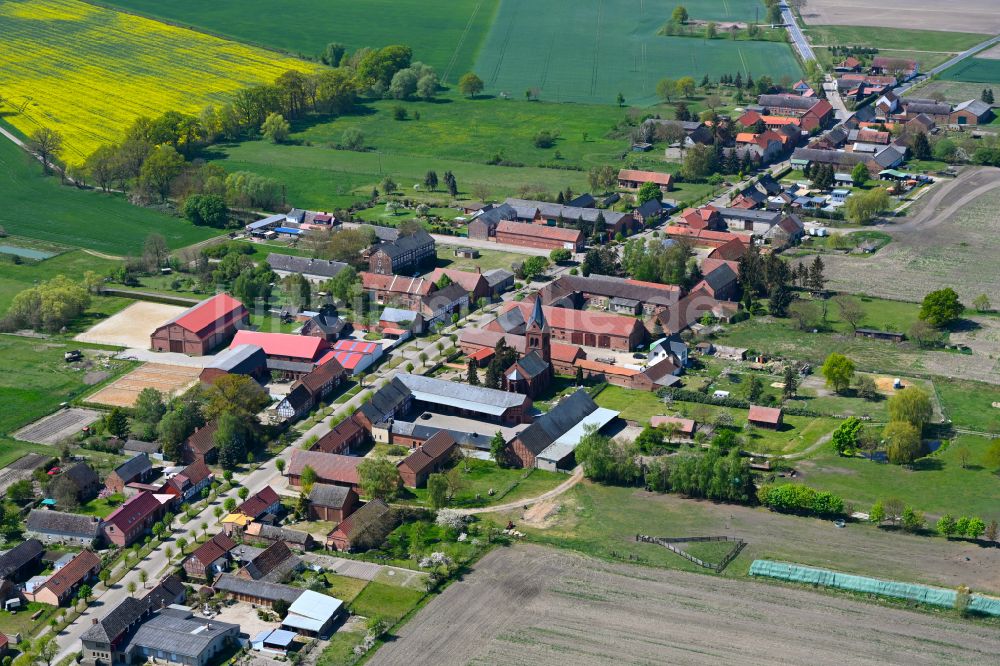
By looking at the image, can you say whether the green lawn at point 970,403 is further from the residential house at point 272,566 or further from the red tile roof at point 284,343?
the red tile roof at point 284,343

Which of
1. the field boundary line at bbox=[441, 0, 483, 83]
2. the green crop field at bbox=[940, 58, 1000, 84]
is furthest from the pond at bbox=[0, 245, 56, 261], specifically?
the green crop field at bbox=[940, 58, 1000, 84]

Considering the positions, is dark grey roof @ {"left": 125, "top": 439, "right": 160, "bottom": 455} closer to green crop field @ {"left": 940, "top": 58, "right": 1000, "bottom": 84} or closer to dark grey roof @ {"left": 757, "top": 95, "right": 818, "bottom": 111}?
dark grey roof @ {"left": 757, "top": 95, "right": 818, "bottom": 111}

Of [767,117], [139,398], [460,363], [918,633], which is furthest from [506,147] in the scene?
[918,633]

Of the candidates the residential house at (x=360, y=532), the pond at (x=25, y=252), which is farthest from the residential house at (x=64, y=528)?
the pond at (x=25, y=252)

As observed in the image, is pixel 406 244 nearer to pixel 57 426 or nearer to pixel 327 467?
pixel 57 426

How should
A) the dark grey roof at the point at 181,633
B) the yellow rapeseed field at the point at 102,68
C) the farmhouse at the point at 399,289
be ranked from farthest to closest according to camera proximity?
the yellow rapeseed field at the point at 102,68
the farmhouse at the point at 399,289
the dark grey roof at the point at 181,633

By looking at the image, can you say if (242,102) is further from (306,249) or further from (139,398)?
(139,398)
